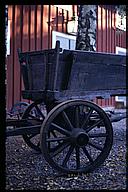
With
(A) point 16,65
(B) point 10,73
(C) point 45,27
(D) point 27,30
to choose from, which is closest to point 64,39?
(C) point 45,27

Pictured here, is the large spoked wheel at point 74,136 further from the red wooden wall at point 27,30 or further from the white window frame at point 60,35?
the white window frame at point 60,35

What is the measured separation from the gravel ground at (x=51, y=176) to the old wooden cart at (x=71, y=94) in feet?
0.43

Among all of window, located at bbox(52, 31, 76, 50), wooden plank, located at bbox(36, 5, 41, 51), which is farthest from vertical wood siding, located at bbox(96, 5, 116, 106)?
wooden plank, located at bbox(36, 5, 41, 51)

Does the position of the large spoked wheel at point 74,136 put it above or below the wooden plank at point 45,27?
below

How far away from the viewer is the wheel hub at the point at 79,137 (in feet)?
11.2

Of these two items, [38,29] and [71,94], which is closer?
[71,94]

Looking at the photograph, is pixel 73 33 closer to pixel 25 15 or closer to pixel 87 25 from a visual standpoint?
pixel 25 15

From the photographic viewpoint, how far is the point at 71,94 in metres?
3.75

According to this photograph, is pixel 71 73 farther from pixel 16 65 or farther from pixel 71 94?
pixel 16 65

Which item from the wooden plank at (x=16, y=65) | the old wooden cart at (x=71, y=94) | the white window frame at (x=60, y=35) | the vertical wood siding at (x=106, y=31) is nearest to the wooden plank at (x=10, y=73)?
the wooden plank at (x=16, y=65)

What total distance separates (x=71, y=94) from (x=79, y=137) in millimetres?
566

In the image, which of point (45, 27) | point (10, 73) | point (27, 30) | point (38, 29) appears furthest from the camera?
point (45, 27)

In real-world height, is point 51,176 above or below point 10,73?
below

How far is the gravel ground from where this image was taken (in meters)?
2.99
